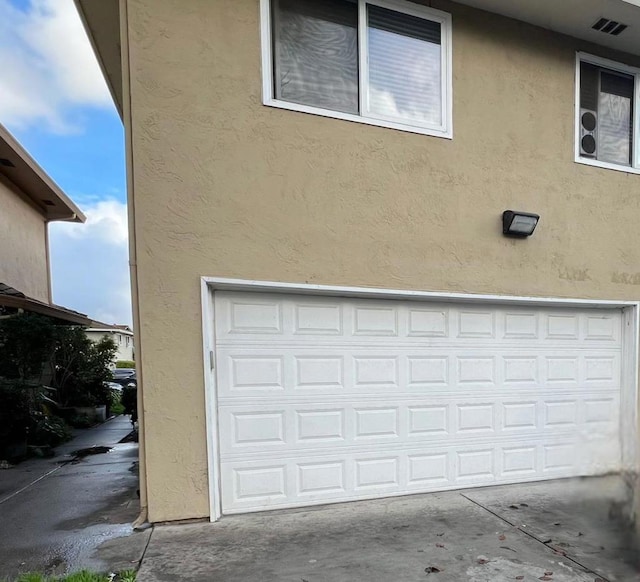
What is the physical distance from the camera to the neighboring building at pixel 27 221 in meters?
8.66

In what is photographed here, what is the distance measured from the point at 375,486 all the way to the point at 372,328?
1.70 metres

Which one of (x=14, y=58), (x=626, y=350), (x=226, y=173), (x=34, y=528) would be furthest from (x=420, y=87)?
(x=14, y=58)

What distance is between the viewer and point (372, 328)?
456cm

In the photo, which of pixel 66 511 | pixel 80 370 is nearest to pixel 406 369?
pixel 66 511

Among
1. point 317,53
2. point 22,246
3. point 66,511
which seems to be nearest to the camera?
point 66,511

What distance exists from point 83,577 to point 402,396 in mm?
3202

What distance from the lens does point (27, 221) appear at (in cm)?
1060

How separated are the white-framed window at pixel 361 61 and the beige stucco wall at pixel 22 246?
791cm

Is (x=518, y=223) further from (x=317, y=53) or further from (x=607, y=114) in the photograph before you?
(x=317, y=53)

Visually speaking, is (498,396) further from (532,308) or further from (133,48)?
(133,48)

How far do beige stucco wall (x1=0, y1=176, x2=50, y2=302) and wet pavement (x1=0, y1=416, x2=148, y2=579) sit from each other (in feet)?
16.4

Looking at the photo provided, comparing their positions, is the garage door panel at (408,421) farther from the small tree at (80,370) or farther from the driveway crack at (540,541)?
the small tree at (80,370)

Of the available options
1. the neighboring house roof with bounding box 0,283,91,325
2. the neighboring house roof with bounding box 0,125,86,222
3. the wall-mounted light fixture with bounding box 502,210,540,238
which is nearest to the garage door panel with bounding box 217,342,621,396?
the wall-mounted light fixture with bounding box 502,210,540,238

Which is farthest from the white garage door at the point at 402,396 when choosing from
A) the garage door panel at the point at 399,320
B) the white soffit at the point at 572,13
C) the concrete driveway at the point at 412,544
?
the white soffit at the point at 572,13
